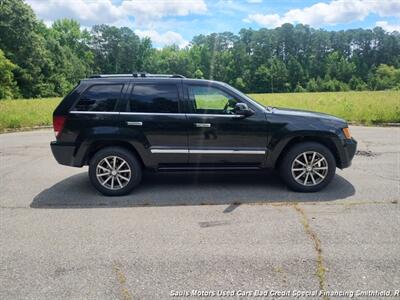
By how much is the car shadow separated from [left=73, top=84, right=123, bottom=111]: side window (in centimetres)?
138

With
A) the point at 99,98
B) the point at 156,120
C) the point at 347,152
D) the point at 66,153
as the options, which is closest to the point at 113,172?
the point at 66,153

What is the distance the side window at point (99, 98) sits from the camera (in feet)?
17.3

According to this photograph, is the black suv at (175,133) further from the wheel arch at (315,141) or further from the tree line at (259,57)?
the tree line at (259,57)

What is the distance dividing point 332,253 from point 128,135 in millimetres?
3269

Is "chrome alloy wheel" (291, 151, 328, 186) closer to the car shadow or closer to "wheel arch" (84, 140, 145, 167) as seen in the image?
the car shadow

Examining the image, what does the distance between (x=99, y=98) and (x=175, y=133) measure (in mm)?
1291

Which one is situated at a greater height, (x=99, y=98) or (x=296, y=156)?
(x=99, y=98)

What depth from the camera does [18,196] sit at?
5441mm

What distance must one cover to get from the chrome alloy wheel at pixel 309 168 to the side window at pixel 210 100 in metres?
1.31

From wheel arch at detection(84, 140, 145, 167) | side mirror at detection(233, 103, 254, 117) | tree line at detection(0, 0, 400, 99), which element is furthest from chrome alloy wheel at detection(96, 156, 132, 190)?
tree line at detection(0, 0, 400, 99)

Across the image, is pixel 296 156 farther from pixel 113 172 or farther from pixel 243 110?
pixel 113 172

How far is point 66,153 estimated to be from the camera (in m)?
5.36

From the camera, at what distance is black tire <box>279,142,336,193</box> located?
209 inches

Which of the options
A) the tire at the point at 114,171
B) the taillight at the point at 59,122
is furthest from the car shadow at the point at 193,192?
the taillight at the point at 59,122
